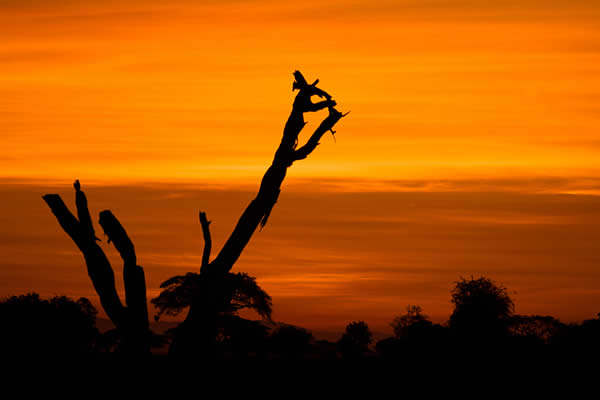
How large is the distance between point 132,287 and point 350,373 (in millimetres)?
12946

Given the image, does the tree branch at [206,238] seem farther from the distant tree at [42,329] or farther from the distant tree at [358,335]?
the distant tree at [358,335]

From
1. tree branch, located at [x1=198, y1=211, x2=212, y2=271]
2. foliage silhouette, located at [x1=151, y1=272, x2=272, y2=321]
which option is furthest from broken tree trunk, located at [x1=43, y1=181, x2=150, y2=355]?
foliage silhouette, located at [x1=151, y1=272, x2=272, y2=321]

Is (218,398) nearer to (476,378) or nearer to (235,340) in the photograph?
(476,378)

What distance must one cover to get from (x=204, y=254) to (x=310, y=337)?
83280 mm

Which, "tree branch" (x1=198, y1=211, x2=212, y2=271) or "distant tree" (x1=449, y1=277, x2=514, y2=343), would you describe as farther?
"distant tree" (x1=449, y1=277, x2=514, y2=343)

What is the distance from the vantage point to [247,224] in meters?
27.4

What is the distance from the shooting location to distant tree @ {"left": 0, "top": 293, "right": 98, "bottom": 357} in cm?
5391

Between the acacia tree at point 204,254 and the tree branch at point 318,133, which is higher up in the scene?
the tree branch at point 318,133

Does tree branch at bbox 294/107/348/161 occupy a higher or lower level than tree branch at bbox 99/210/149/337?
higher

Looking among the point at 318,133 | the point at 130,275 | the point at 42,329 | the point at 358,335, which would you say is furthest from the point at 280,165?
the point at 358,335

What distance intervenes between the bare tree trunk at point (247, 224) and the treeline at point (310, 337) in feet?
51.3

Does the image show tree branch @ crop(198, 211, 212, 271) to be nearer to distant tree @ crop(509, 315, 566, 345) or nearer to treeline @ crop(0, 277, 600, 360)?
treeline @ crop(0, 277, 600, 360)

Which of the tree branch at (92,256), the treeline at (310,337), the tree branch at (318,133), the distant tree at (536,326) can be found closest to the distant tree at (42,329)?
the treeline at (310,337)

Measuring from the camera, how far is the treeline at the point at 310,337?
48.8 m
